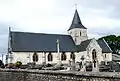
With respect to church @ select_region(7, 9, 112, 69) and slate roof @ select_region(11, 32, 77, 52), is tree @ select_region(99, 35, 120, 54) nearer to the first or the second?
church @ select_region(7, 9, 112, 69)

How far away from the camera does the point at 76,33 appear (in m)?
57.2

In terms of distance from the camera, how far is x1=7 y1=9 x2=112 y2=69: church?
47.5 m

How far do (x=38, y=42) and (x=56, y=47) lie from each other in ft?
13.8

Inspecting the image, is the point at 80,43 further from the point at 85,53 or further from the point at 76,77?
the point at 76,77

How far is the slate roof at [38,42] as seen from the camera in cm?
4819

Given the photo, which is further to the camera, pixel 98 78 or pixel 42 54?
pixel 42 54

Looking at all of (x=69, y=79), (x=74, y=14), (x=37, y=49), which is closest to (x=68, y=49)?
(x=37, y=49)

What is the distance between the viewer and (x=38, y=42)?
5159cm

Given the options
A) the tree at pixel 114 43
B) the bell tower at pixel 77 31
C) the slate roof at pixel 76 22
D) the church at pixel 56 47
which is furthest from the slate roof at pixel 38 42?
the tree at pixel 114 43

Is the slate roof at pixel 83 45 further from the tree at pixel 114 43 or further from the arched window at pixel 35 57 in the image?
the tree at pixel 114 43

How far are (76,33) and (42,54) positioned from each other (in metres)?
12.1

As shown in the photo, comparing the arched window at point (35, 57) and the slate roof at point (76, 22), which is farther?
the slate roof at point (76, 22)

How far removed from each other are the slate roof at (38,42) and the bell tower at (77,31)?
1390mm

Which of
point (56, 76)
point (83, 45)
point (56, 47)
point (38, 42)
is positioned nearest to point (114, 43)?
point (83, 45)
